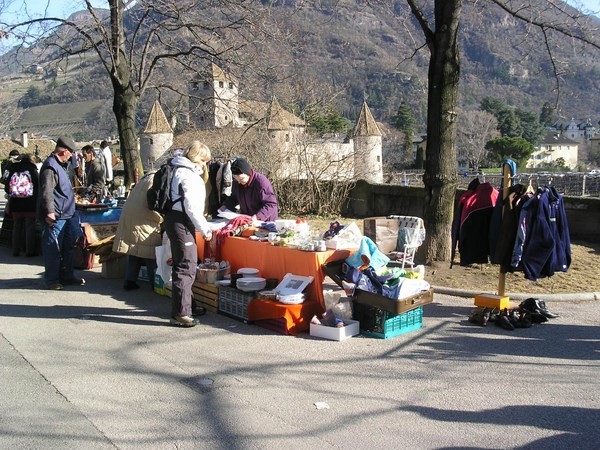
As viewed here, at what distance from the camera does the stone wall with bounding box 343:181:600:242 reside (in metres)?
12.3

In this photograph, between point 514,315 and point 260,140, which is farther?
point 260,140

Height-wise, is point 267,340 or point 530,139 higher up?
point 530,139

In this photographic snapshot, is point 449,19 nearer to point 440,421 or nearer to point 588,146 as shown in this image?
point 440,421

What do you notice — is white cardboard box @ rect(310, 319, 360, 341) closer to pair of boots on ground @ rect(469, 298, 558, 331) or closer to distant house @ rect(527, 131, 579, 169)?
pair of boots on ground @ rect(469, 298, 558, 331)

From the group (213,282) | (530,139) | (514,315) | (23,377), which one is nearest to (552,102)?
(514,315)

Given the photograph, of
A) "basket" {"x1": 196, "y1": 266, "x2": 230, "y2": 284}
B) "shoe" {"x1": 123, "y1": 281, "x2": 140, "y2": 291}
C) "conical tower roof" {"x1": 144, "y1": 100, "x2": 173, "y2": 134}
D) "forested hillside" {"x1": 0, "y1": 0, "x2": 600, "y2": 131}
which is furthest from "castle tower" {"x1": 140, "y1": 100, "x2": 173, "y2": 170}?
"basket" {"x1": 196, "y1": 266, "x2": 230, "y2": 284}

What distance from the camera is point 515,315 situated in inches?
261

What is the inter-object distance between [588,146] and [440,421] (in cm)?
13499

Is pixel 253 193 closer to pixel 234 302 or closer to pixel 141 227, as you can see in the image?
pixel 141 227

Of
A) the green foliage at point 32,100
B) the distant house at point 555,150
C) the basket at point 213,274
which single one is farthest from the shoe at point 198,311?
the green foliage at point 32,100

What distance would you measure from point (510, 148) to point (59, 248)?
7651 centimetres

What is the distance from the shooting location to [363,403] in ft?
15.1

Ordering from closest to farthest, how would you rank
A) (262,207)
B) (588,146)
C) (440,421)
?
(440,421) → (262,207) → (588,146)

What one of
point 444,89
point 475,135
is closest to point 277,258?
point 444,89
